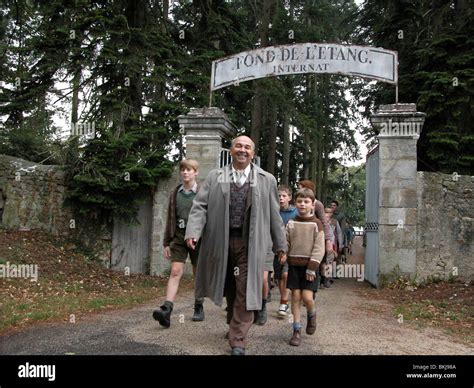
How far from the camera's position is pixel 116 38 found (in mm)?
9562

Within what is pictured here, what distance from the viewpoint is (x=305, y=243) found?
15.0 feet

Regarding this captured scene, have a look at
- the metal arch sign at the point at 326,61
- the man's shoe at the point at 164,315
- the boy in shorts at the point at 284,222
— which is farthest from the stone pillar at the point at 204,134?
the man's shoe at the point at 164,315

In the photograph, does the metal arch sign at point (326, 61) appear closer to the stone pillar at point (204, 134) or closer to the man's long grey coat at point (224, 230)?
the stone pillar at point (204, 134)

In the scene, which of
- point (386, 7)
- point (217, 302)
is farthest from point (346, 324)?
point (386, 7)

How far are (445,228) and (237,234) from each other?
5522mm

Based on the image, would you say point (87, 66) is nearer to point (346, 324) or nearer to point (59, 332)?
point (59, 332)

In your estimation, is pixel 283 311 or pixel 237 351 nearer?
pixel 237 351

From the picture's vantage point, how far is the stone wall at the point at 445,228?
26.7 ft

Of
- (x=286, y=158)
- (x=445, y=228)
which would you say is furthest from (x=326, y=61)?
(x=286, y=158)

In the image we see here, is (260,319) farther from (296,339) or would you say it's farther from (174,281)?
(174,281)

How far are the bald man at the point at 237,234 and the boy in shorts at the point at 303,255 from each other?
0.40m

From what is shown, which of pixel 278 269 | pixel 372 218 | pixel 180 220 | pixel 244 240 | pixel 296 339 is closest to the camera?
pixel 244 240

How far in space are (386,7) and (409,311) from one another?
8.92 metres
